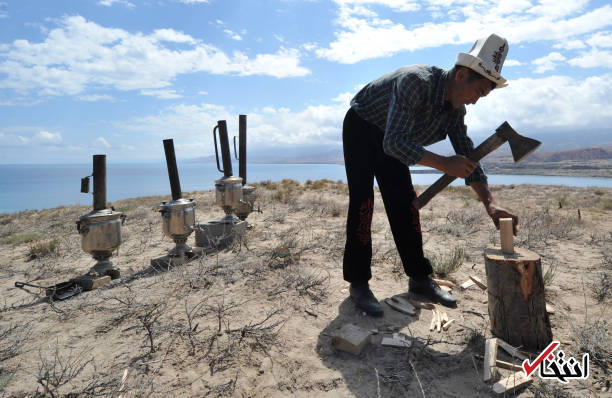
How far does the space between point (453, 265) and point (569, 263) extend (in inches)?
62.6

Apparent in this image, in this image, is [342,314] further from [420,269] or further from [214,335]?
[214,335]

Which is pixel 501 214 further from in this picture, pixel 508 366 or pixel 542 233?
pixel 542 233

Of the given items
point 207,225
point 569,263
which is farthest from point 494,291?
point 207,225

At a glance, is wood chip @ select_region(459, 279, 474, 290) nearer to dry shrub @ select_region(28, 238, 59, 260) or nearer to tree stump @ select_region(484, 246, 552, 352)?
tree stump @ select_region(484, 246, 552, 352)

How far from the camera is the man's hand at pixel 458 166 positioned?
2068mm

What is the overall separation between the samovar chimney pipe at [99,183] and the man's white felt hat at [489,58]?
3.99 metres

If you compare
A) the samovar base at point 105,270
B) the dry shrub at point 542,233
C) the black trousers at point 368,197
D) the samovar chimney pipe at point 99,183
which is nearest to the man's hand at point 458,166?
the black trousers at point 368,197

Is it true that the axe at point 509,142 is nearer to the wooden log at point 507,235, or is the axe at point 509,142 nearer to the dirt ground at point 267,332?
the wooden log at point 507,235

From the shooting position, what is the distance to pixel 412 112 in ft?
6.95

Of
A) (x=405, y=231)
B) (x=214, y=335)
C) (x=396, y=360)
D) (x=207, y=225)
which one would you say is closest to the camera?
(x=396, y=360)

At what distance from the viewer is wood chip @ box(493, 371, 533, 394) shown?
172 cm

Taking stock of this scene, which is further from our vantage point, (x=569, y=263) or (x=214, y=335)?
(x=569, y=263)

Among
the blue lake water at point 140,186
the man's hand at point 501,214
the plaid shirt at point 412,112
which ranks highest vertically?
the plaid shirt at point 412,112

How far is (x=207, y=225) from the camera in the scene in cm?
509
